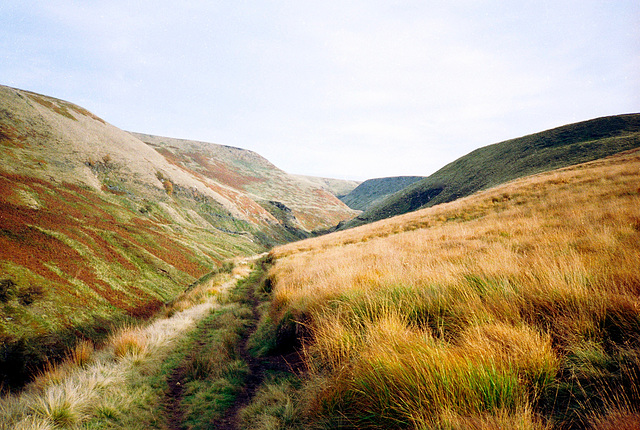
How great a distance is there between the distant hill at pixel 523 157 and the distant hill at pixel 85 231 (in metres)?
40.5

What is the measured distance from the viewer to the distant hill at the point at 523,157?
129 feet

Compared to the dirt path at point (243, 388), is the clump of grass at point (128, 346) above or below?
above

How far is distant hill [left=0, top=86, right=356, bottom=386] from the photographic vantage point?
10719 millimetres

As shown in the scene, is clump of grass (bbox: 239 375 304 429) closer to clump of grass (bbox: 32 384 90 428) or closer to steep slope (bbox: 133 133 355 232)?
clump of grass (bbox: 32 384 90 428)

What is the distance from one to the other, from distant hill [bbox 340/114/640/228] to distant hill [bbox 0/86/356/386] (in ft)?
133

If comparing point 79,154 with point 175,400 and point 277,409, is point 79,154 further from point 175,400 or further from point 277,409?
point 277,409

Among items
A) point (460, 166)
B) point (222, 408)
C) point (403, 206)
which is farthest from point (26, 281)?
point (460, 166)

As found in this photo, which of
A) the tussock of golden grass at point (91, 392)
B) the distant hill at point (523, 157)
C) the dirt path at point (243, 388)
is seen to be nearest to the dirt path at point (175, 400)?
the dirt path at point (243, 388)

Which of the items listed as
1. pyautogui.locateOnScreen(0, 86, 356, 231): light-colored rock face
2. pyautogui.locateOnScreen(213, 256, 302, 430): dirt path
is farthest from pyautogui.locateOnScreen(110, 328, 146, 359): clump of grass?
pyautogui.locateOnScreen(0, 86, 356, 231): light-colored rock face

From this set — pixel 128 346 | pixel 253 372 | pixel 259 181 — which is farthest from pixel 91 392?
pixel 259 181

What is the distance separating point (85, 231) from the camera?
58.9 ft

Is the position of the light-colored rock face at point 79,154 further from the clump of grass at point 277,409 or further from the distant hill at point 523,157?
the distant hill at point 523,157

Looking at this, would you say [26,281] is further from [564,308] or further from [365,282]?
[564,308]

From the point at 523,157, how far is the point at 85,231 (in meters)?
68.2
